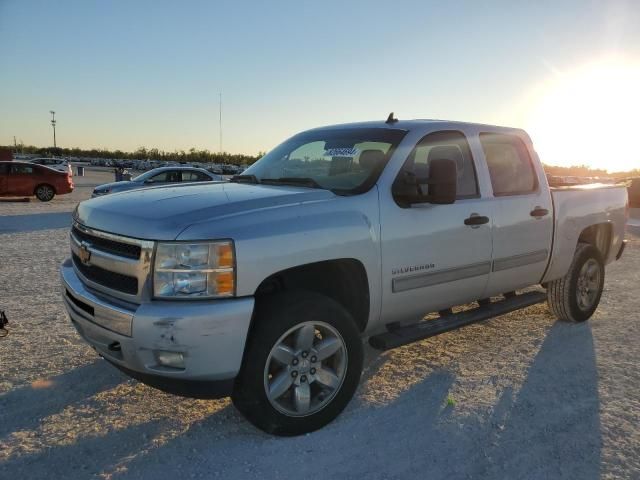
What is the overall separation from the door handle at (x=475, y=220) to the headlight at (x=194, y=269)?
2.00 m

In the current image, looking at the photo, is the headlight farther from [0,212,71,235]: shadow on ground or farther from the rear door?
[0,212,71,235]: shadow on ground

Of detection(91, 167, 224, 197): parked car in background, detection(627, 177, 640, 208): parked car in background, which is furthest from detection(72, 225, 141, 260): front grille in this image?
detection(627, 177, 640, 208): parked car in background

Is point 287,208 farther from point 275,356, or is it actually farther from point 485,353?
point 485,353

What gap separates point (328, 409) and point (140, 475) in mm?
1138

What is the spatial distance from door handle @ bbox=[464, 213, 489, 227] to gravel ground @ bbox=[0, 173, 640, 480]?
3.87ft

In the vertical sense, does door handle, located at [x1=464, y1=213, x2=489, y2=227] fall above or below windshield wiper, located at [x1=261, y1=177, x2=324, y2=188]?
below

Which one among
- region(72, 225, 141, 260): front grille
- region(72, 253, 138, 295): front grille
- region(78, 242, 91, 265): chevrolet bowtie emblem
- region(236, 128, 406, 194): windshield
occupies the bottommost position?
region(72, 253, 138, 295): front grille

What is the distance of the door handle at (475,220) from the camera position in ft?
12.9

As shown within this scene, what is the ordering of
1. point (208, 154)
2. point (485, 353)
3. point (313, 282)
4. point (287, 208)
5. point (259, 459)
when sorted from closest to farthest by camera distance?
point (259, 459), point (287, 208), point (313, 282), point (485, 353), point (208, 154)

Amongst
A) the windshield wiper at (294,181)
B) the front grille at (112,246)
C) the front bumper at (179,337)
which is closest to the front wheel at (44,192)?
the windshield wiper at (294,181)

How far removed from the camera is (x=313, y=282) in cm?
348

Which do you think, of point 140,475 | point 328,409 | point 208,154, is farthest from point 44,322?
point 208,154

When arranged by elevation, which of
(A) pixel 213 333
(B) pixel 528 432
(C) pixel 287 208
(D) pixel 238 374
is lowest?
(B) pixel 528 432

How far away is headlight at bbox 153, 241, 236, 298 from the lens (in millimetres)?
2707
